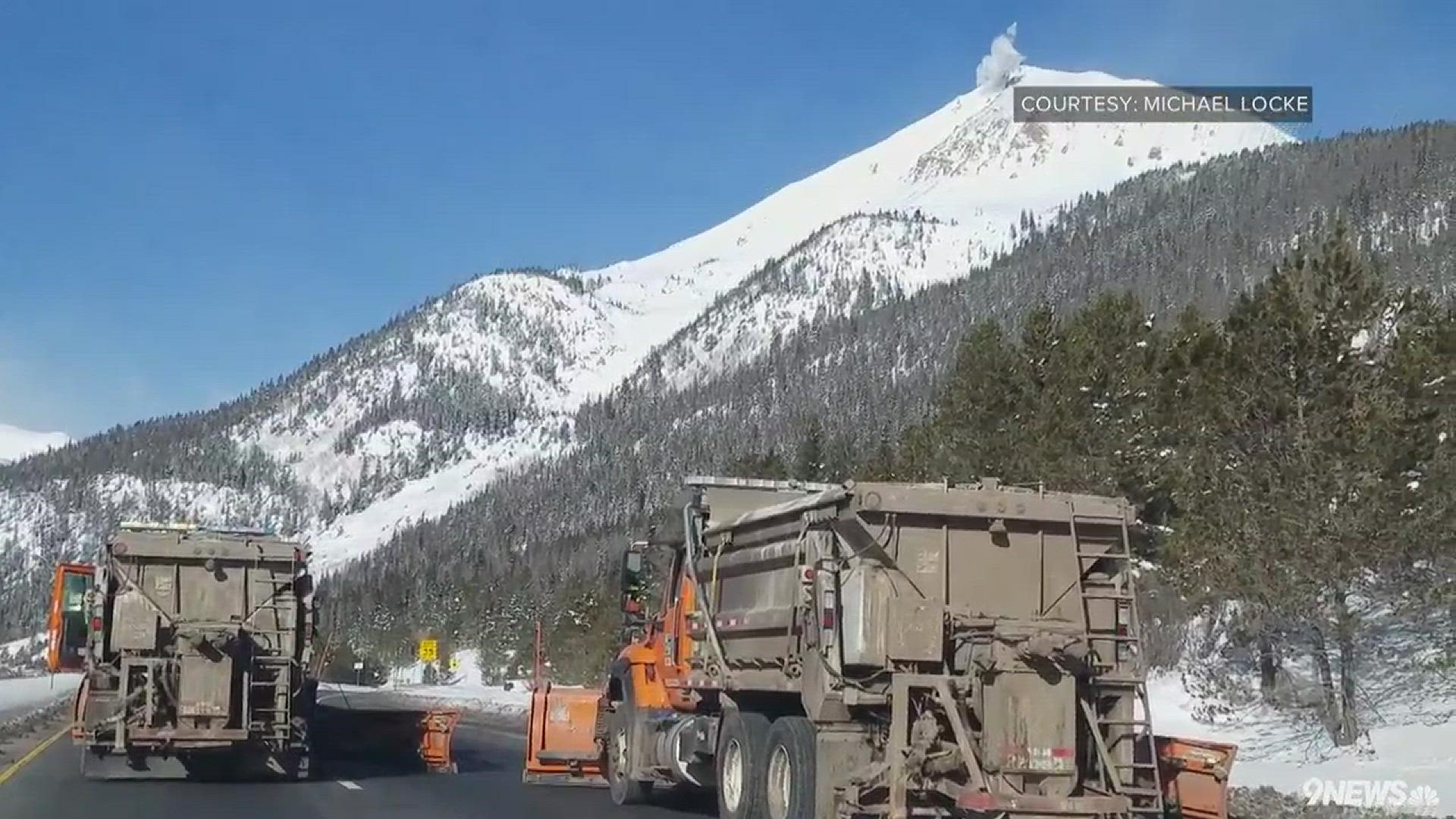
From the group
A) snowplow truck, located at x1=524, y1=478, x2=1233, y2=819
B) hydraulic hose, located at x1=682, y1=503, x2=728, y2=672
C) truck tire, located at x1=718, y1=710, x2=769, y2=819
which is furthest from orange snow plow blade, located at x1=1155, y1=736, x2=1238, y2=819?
hydraulic hose, located at x1=682, y1=503, x2=728, y2=672

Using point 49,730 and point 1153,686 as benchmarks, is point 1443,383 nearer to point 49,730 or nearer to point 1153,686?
point 1153,686

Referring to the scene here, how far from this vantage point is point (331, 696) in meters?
53.8

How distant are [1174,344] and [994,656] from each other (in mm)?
18217

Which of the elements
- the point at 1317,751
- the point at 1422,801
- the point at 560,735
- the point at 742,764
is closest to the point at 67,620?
the point at 560,735

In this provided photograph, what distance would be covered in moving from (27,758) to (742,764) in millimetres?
14855

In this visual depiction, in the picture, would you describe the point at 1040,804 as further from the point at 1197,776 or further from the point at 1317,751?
the point at 1317,751

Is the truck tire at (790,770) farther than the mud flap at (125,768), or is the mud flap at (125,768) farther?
the mud flap at (125,768)

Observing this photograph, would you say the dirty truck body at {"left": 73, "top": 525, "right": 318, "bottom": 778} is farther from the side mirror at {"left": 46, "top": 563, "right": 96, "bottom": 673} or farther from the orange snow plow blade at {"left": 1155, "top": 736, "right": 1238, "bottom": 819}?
the orange snow plow blade at {"left": 1155, "top": 736, "right": 1238, "bottom": 819}

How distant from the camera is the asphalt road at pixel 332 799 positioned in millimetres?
15930

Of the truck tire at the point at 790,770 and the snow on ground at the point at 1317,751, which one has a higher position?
the truck tire at the point at 790,770

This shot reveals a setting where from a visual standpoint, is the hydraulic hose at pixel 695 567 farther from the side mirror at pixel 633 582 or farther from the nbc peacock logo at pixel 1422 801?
the nbc peacock logo at pixel 1422 801

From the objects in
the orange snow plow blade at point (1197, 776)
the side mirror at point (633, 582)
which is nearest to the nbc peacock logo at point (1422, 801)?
the orange snow plow blade at point (1197, 776)

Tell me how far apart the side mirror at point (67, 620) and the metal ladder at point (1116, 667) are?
528 inches

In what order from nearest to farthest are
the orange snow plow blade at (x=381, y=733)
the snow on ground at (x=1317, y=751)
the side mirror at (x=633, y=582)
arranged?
1. the snow on ground at (x=1317, y=751)
2. the side mirror at (x=633, y=582)
3. the orange snow plow blade at (x=381, y=733)
